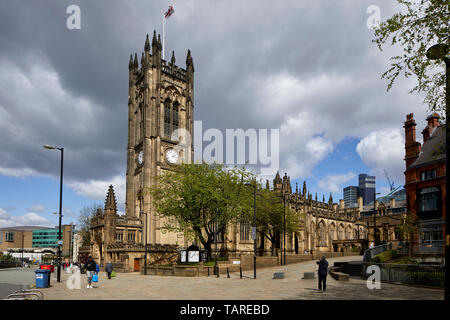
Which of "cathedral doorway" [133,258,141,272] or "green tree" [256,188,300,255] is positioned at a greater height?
"green tree" [256,188,300,255]

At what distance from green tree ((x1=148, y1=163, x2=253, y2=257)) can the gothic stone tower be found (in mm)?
17342

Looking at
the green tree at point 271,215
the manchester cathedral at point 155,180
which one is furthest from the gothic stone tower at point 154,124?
the green tree at point 271,215

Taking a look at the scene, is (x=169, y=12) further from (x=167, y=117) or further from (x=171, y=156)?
(x=171, y=156)

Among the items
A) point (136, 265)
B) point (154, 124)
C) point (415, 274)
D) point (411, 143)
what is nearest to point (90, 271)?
point (415, 274)

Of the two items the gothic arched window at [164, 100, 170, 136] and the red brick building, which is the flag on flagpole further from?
the red brick building

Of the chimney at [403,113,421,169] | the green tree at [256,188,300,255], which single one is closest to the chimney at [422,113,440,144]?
the chimney at [403,113,421,169]

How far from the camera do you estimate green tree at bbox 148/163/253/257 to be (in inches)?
1635

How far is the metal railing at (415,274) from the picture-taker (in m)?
19.7

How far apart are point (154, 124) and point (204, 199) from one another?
29123mm

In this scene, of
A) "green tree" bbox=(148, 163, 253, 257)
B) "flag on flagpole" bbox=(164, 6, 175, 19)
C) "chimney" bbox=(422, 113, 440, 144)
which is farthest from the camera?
"flag on flagpole" bbox=(164, 6, 175, 19)

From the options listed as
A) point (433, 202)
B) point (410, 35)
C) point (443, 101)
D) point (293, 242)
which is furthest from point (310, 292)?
point (293, 242)

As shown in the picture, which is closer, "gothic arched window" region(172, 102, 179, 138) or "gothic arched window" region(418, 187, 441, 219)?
"gothic arched window" region(418, 187, 441, 219)
